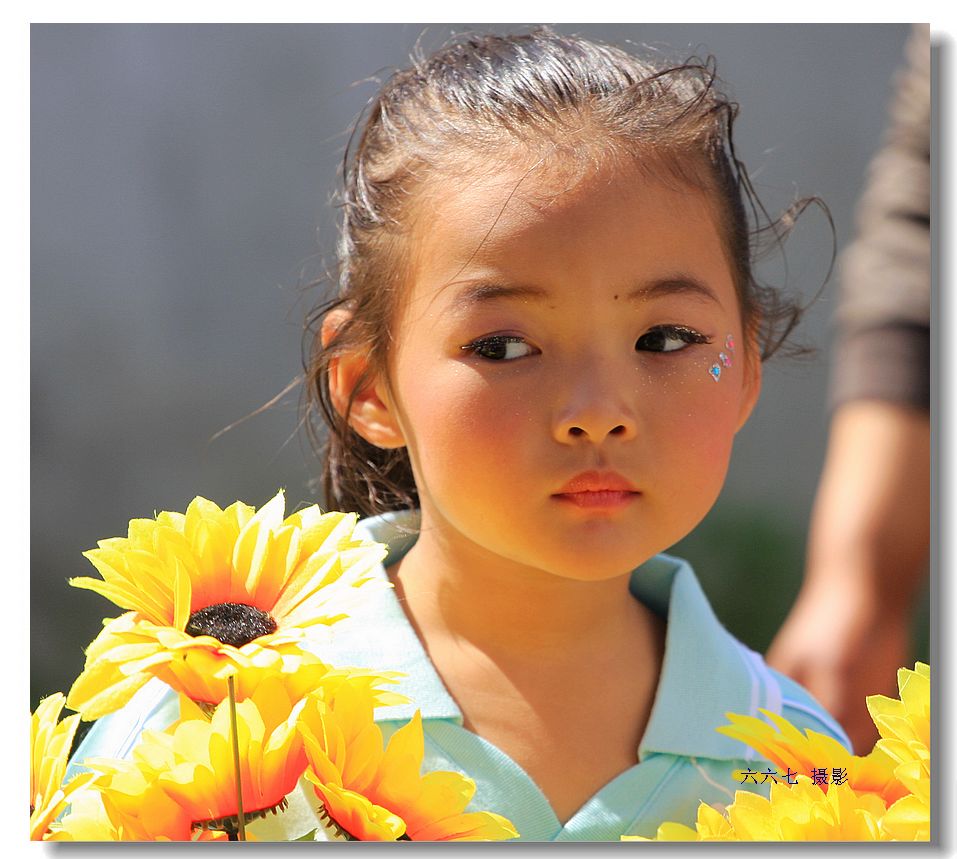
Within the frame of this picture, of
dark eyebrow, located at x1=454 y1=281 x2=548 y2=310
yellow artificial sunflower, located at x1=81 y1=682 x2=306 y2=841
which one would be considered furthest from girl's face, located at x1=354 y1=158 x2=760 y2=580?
yellow artificial sunflower, located at x1=81 y1=682 x2=306 y2=841

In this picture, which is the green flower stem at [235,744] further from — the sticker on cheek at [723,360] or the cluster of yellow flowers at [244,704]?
the sticker on cheek at [723,360]

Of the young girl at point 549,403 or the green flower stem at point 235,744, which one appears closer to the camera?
the green flower stem at point 235,744

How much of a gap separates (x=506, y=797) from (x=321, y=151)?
0.51m

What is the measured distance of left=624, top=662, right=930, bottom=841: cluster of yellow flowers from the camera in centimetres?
87

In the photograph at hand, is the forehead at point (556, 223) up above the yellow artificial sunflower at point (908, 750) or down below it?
above

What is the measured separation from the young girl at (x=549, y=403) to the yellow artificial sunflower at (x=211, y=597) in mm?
121

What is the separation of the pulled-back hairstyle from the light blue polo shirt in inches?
6.3

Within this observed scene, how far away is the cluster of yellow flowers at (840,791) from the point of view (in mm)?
865

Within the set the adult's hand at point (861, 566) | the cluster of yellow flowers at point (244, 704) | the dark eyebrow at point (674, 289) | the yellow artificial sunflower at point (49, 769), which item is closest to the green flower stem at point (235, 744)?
the cluster of yellow flowers at point (244, 704)

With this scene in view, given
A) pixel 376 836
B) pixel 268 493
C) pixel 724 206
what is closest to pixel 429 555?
pixel 268 493

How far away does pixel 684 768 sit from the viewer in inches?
36.9

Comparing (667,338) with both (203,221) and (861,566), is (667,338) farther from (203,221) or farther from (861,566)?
(861,566)

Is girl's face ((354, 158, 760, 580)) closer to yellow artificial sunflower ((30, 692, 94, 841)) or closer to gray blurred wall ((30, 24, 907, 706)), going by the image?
gray blurred wall ((30, 24, 907, 706))

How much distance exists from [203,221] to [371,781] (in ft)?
1.56
